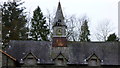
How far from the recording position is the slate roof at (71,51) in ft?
103

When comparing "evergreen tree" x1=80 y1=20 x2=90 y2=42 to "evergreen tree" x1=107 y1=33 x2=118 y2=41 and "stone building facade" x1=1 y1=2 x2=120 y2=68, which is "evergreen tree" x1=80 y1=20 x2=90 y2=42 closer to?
"evergreen tree" x1=107 y1=33 x2=118 y2=41

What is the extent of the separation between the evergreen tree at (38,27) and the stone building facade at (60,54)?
14922mm

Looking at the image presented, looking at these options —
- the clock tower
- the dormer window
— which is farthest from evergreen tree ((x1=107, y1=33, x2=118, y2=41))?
the dormer window

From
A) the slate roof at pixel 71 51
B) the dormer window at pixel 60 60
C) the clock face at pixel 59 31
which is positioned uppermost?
the clock face at pixel 59 31

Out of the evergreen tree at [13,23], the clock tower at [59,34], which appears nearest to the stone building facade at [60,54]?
the clock tower at [59,34]

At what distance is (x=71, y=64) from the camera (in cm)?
3077

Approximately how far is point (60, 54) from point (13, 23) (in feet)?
57.9

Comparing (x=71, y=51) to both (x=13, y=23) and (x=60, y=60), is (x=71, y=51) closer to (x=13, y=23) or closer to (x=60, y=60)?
(x=60, y=60)

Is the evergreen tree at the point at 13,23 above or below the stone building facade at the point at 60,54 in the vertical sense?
above

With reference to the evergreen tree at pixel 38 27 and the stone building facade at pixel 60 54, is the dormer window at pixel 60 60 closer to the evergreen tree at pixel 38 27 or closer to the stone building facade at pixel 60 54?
→ the stone building facade at pixel 60 54

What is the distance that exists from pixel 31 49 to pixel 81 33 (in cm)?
2091

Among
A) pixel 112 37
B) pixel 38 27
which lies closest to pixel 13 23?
pixel 38 27

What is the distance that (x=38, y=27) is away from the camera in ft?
166

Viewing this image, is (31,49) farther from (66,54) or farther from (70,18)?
A: (70,18)
